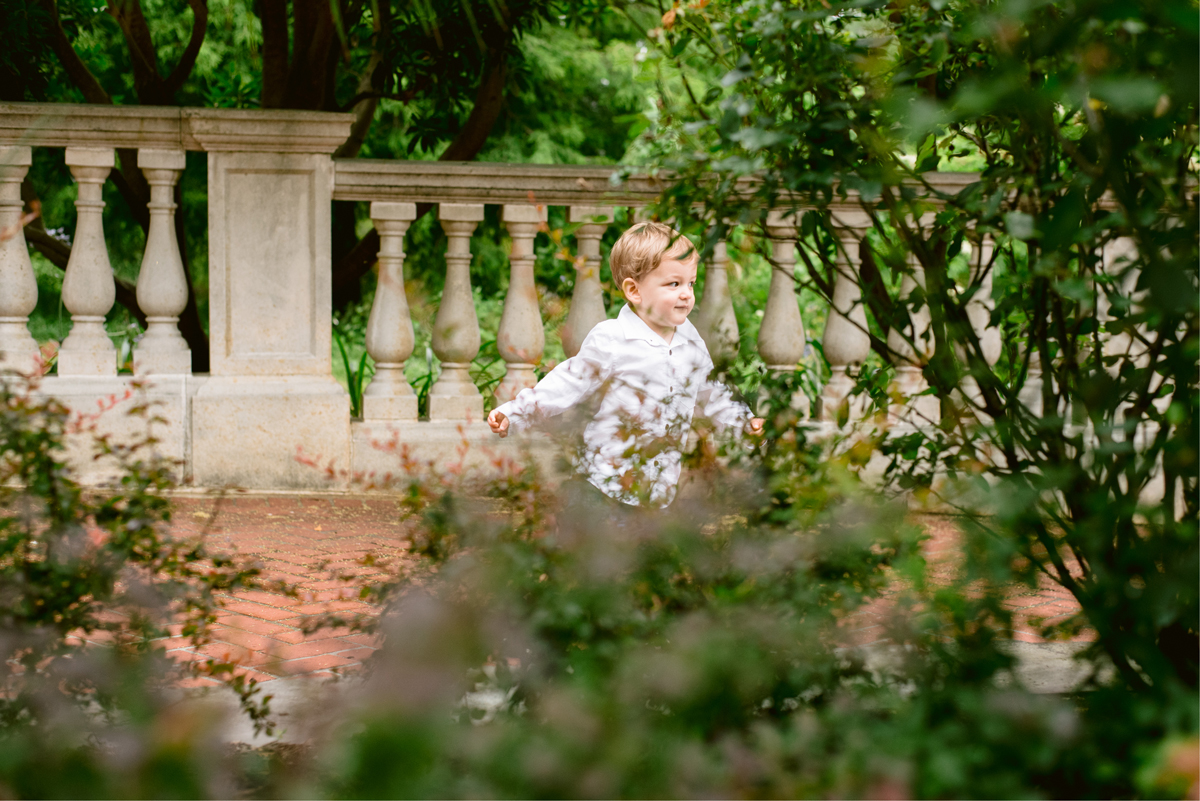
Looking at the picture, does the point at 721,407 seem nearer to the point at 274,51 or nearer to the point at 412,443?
the point at 412,443

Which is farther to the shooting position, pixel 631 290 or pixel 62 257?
pixel 62 257

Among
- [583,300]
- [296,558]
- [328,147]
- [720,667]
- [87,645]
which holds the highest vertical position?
[328,147]

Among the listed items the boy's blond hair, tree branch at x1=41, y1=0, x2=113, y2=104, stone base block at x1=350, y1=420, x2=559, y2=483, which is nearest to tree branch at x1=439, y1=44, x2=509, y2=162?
tree branch at x1=41, y1=0, x2=113, y2=104

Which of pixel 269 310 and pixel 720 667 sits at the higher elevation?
pixel 269 310

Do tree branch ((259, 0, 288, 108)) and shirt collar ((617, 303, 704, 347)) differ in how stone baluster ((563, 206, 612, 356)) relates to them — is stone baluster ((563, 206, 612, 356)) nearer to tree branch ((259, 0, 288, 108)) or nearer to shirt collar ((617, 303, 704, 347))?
shirt collar ((617, 303, 704, 347))

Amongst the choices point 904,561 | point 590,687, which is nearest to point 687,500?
point 904,561

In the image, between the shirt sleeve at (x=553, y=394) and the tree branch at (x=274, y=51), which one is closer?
the shirt sleeve at (x=553, y=394)

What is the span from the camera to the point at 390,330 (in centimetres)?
541

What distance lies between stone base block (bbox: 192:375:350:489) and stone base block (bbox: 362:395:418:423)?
0.23 meters

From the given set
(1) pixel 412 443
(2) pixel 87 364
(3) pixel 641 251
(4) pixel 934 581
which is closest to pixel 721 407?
(3) pixel 641 251

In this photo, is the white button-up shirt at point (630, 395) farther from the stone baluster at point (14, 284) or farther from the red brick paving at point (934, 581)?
the stone baluster at point (14, 284)

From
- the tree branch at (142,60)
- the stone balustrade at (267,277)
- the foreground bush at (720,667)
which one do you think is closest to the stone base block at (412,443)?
the stone balustrade at (267,277)

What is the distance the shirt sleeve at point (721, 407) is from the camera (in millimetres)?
2440

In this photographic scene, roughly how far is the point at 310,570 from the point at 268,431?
1511 mm
